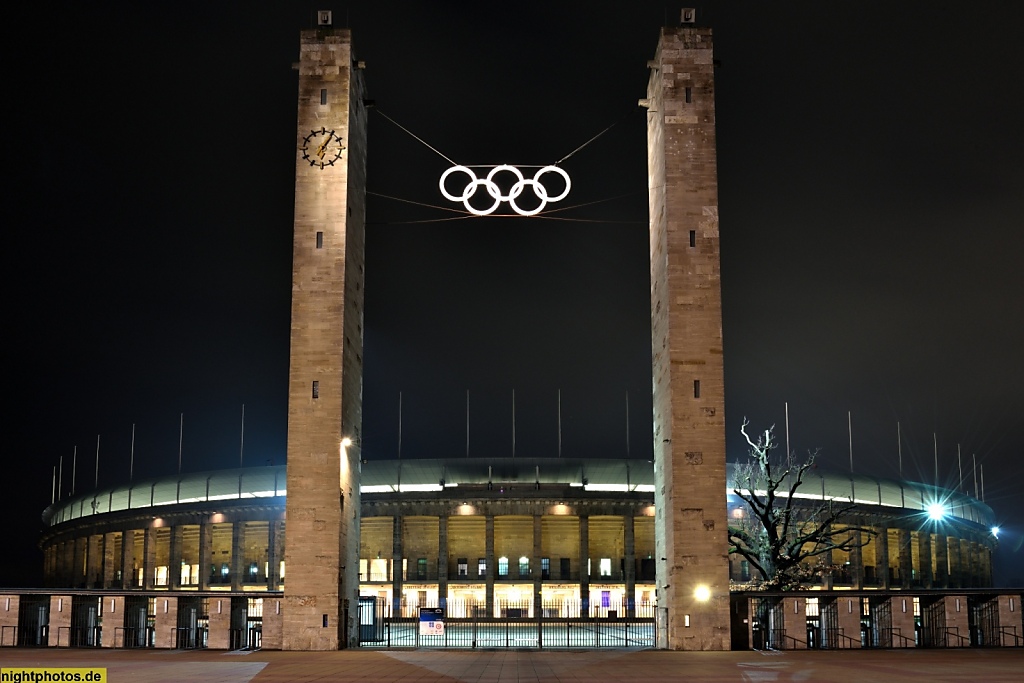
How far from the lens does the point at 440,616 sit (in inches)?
1885

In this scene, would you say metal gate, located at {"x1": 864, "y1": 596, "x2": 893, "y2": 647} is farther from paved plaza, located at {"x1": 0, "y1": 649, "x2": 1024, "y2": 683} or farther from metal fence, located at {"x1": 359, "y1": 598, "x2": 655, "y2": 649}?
metal fence, located at {"x1": 359, "y1": 598, "x2": 655, "y2": 649}

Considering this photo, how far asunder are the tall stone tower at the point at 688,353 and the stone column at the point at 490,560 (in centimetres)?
4007

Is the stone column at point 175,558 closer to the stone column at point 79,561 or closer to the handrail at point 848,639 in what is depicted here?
the stone column at point 79,561

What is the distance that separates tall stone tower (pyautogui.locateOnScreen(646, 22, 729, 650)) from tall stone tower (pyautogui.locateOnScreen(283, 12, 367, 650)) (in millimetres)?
11634

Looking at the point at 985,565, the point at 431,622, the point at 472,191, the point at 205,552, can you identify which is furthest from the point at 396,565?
the point at 985,565

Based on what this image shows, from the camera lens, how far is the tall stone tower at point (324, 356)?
128ft

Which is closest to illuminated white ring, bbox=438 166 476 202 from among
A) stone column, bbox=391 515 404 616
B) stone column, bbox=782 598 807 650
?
stone column, bbox=782 598 807 650

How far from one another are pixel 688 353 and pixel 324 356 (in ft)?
42.9

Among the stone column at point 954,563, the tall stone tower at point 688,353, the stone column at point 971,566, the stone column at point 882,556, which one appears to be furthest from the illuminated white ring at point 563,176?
the stone column at point 971,566

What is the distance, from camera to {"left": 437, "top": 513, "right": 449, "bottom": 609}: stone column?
267 feet

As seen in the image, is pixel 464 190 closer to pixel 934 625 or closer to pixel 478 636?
pixel 934 625

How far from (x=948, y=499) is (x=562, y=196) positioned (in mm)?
72911

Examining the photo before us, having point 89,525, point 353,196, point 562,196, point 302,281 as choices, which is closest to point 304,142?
point 353,196

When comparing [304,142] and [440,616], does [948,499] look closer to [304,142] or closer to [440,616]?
[440,616]
